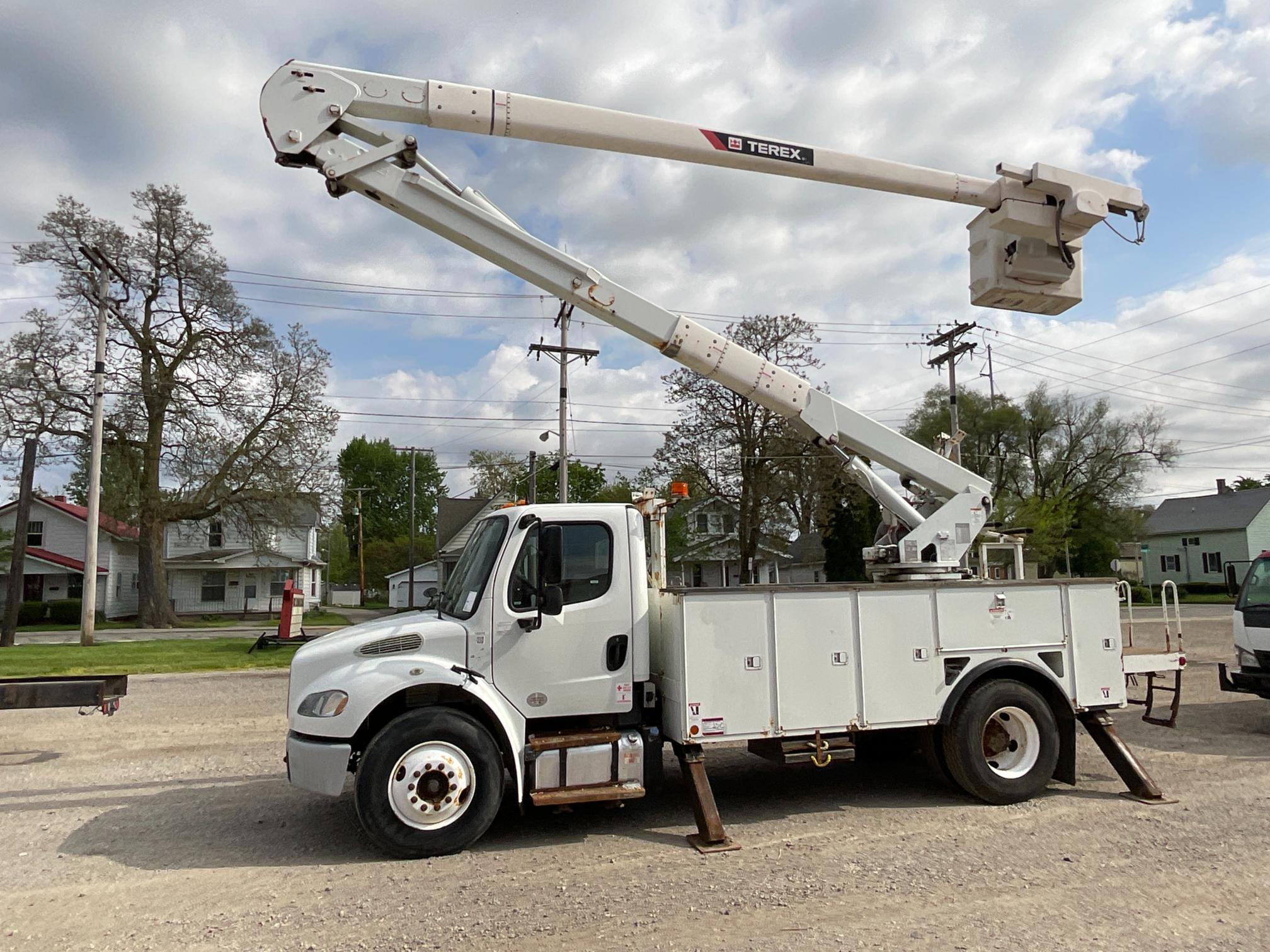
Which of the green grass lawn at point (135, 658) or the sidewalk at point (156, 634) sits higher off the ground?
the green grass lawn at point (135, 658)

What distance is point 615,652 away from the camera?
21.6 ft

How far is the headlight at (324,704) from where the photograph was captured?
19.6 ft

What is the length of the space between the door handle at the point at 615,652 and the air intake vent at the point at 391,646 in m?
1.38

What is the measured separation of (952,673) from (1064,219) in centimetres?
413

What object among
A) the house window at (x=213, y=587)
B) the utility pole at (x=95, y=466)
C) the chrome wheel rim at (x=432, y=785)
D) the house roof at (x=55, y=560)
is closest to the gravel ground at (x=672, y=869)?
the chrome wheel rim at (x=432, y=785)

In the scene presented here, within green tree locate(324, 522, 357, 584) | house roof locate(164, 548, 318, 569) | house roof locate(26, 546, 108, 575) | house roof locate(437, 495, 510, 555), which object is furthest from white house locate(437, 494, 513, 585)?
green tree locate(324, 522, 357, 584)

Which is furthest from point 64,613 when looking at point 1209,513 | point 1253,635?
point 1209,513

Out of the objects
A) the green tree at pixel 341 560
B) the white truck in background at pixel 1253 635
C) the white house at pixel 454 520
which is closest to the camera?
the white truck in background at pixel 1253 635

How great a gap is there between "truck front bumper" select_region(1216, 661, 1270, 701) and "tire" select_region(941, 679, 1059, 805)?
4290 mm

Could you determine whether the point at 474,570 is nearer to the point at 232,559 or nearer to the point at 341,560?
the point at 232,559

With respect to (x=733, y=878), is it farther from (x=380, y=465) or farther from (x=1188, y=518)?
(x=380, y=465)

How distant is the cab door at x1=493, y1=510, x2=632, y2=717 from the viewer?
6.38 m

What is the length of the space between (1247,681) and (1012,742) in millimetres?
4737

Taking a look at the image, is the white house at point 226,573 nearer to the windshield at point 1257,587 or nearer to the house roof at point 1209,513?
the windshield at point 1257,587
